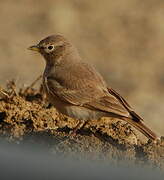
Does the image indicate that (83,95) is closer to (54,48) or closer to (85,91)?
(85,91)

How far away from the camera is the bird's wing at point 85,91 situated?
6.28 meters

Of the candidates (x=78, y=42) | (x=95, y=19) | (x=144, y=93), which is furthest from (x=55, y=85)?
(x=95, y=19)

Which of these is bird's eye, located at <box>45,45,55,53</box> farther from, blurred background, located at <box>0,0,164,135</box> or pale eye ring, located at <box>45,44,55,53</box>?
blurred background, located at <box>0,0,164,135</box>

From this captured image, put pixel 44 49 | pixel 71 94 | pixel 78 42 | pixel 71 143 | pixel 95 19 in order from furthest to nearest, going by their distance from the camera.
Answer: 1. pixel 95 19
2. pixel 78 42
3. pixel 44 49
4. pixel 71 94
5. pixel 71 143

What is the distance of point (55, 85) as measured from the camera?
6480mm

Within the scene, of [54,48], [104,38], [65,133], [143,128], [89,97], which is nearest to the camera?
[65,133]

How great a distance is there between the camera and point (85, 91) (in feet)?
21.6

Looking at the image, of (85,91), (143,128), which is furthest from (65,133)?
(85,91)

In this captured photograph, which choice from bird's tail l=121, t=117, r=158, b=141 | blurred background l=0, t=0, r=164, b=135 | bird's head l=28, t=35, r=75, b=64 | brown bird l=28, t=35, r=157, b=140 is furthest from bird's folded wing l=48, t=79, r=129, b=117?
blurred background l=0, t=0, r=164, b=135

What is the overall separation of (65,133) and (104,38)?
32.5 ft

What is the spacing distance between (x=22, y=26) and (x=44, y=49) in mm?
7622

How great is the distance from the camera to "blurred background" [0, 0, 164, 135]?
12266 millimetres

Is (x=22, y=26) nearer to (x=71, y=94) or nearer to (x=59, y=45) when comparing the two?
(x=59, y=45)

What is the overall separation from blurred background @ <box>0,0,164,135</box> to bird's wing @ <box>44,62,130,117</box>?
437 cm
